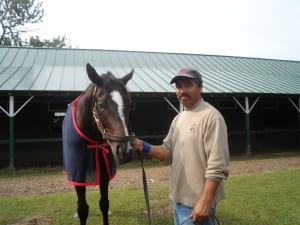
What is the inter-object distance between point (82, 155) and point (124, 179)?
15.3 feet

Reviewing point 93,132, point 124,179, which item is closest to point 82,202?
point 93,132

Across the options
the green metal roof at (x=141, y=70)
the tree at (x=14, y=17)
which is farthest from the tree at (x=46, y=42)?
the green metal roof at (x=141, y=70)

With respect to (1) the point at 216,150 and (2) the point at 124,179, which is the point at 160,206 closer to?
(2) the point at 124,179

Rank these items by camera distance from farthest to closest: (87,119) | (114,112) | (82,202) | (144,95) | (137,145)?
1. (144,95)
2. (82,202)
3. (87,119)
4. (114,112)
5. (137,145)

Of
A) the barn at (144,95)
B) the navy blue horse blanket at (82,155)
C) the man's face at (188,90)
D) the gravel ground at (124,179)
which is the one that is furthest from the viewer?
the barn at (144,95)

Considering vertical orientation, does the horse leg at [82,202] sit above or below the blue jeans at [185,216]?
below

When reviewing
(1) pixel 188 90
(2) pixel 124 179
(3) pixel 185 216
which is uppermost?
(1) pixel 188 90

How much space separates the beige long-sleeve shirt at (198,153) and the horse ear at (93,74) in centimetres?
101

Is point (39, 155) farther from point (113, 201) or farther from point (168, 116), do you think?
point (113, 201)

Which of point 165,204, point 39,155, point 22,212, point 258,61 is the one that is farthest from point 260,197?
point 258,61

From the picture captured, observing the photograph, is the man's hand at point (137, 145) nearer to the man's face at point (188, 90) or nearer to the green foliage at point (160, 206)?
the man's face at point (188, 90)

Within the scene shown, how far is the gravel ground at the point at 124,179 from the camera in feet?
23.9

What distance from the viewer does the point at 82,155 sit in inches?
148

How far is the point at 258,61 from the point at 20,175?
15618mm
